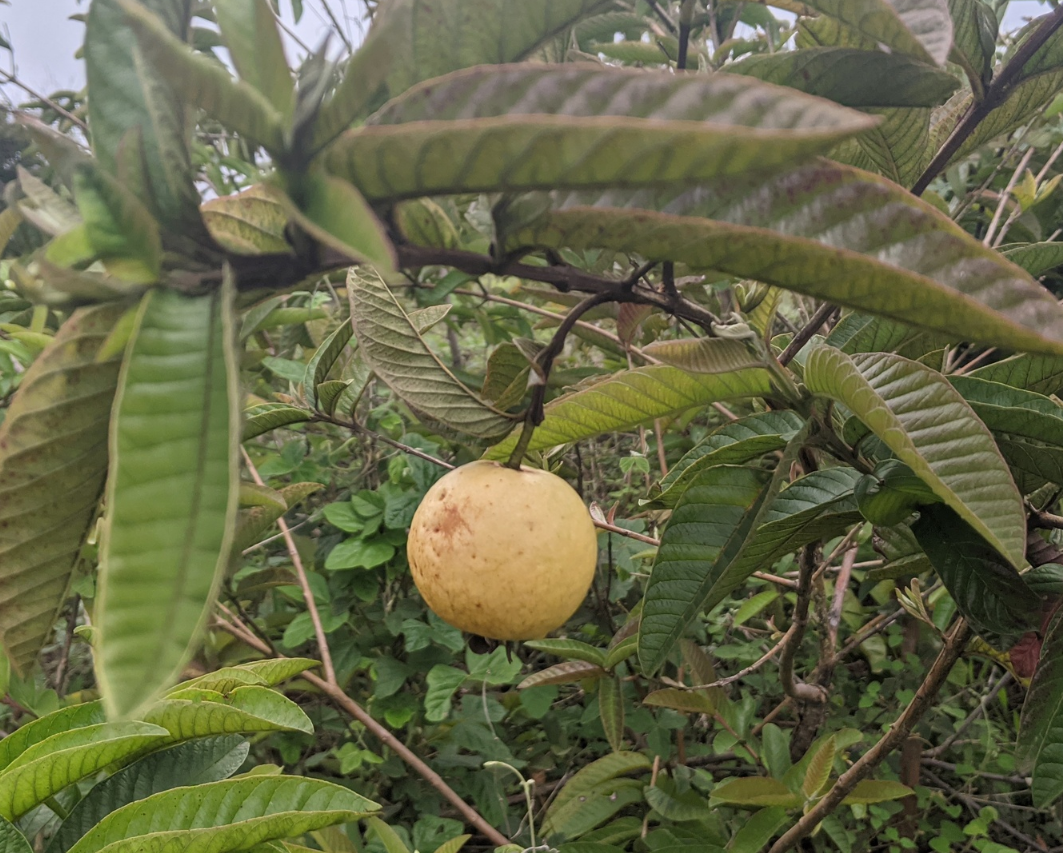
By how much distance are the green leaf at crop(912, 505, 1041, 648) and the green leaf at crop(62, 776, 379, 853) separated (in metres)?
0.60

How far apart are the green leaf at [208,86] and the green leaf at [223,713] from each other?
0.60 metres

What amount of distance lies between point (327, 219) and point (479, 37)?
0.18 meters

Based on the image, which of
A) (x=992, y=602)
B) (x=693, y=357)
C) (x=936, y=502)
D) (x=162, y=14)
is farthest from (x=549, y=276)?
(x=992, y=602)

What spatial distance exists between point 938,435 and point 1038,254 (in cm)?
48

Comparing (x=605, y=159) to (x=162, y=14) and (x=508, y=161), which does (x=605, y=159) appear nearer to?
(x=508, y=161)

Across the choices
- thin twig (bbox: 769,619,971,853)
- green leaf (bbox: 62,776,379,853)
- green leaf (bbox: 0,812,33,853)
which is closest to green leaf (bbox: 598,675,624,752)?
thin twig (bbox: 769,619,971,853)

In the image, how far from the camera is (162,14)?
364 millimetres

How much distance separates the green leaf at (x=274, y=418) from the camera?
1045 mm

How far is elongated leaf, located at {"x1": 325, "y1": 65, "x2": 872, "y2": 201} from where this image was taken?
0.26 meters

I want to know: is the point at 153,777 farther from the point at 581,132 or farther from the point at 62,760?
the point at 581,132

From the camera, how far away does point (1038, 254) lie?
0.82 m

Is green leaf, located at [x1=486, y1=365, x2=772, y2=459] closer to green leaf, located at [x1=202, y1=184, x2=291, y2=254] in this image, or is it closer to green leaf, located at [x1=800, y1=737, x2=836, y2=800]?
green leaf, located at [x1=202, y1=184, x2=291, y2=254]

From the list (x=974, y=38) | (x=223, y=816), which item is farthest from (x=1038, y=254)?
(x=223, y=816)

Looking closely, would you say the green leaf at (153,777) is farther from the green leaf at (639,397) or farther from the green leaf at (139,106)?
the green leaf at (139,106)
